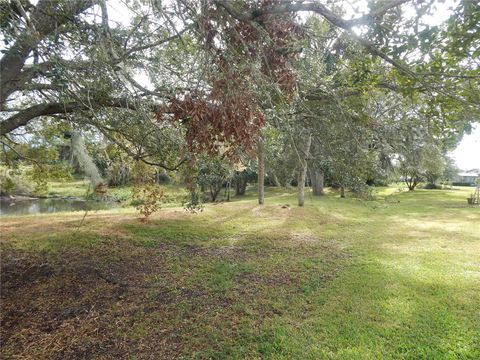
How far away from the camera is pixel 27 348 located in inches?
164

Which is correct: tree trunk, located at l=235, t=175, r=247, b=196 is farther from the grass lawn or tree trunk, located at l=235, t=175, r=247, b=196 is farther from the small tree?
the small tree

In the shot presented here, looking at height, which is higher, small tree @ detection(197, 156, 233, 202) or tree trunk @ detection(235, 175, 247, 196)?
small tree @ detection(197, 156, 233, 202)

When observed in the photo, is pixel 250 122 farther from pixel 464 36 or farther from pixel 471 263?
pixel 471 263

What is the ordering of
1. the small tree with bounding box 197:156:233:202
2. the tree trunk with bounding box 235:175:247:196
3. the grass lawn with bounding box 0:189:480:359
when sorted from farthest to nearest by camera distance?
the tree trunk with bounding box 235:175:247:196 → the small tree with bounding box 197:156:233:202 → the grass lawn with bounding box 0:189:480:359

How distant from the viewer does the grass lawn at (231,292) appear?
414 centimetres

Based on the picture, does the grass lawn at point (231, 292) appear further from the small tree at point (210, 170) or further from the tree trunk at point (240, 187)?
the tree trunk at point (240, 187)

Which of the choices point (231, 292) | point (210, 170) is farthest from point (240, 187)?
point (231, 292)

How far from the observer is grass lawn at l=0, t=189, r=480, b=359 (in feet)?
13.6

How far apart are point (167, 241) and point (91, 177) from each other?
513 cm

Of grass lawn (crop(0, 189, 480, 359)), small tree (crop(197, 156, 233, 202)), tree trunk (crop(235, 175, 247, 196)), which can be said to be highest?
small tree (crop(197, 156, 233, 202))

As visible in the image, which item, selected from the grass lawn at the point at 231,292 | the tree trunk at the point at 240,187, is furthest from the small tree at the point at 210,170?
the tree trunk at the point at 240,187

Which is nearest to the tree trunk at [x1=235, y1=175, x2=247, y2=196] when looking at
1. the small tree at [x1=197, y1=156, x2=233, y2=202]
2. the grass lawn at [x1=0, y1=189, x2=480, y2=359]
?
the grass lawn at [x1=0, y1=189, x2=480, y2=359]

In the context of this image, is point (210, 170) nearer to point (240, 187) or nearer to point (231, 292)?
point (231, 292)

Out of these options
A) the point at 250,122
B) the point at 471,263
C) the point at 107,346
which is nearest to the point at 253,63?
the point at 250,122
